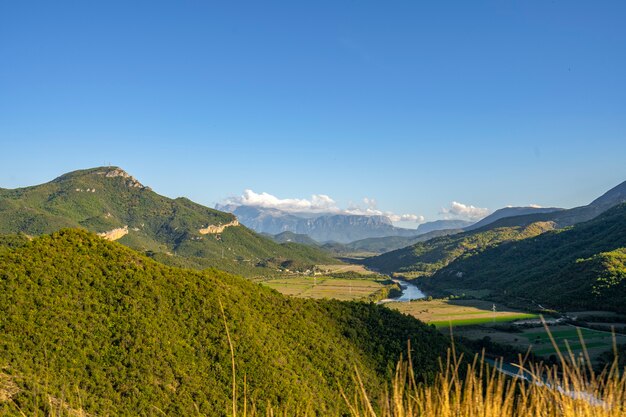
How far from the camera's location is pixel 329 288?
164 m

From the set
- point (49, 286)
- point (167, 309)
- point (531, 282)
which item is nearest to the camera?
point (49, 286)

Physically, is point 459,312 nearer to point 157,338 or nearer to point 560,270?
point 560,270

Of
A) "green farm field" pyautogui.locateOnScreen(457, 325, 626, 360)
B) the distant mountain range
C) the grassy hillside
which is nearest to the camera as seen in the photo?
"green farm field" pyautogui.locateOnScreen(457, 325, 626, 360)

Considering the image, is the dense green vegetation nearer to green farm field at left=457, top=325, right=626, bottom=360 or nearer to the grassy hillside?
green farm field at left=457, top=325, right=626, bottom=360

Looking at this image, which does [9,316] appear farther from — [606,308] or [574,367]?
[606,308]

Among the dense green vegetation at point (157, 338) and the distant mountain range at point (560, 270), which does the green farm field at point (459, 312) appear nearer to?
the distant mountain range at point (560, 270)

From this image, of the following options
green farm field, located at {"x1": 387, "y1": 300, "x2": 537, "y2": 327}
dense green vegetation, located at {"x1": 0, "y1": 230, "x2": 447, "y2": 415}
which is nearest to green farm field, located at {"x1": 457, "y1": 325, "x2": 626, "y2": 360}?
green farm field, located at {"x1": 387, "y1": 300, "x2": 537, "y2": 327}

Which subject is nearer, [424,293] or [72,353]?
[72,353]

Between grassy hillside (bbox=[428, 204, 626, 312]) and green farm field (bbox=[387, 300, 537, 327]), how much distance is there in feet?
43.5

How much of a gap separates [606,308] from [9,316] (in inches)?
4036

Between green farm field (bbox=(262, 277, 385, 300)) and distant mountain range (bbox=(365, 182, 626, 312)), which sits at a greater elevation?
distant mountain range (bbox=(365, 182, 626, 312))

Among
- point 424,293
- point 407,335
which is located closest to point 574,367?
point 407,335

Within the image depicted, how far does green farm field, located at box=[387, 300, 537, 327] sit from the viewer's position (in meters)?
90.4

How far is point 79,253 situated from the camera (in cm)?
3909
